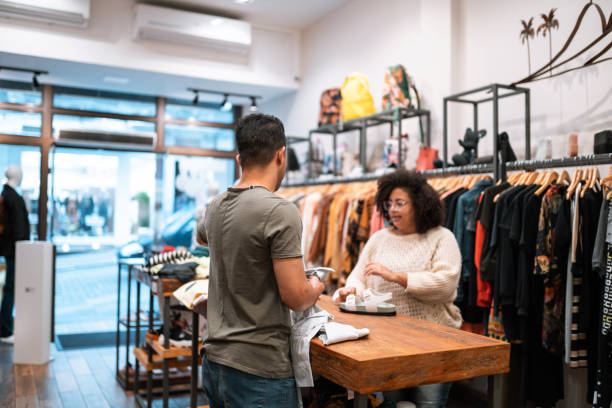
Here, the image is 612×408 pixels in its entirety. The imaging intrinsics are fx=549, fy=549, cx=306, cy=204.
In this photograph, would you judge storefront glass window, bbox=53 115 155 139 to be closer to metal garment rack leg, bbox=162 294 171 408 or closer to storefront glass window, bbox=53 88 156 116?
storefront glass window, bbox=53 88 156 116

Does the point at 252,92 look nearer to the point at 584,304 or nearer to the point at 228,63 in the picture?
the point at 228,63

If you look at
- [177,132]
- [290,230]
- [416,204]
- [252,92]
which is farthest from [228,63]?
[290,230]

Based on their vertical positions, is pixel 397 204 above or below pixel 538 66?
below

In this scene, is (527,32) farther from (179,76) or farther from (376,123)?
(179,76)

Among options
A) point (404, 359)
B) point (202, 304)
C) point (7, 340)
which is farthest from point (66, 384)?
point (404, 359)

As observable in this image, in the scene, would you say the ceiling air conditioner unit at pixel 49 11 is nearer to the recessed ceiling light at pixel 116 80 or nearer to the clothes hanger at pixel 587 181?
the recessed ceiling light at pixel 116 80

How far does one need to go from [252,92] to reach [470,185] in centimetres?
385

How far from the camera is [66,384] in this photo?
13.8 feet

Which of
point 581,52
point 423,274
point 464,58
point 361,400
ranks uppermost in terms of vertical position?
point 464,58

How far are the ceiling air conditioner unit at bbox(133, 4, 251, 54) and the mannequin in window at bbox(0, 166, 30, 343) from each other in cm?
205

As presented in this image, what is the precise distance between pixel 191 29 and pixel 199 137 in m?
2.03

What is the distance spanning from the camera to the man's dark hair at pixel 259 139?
5.39 ft

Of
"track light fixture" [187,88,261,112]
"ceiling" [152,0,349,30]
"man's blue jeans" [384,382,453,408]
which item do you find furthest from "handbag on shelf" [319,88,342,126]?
"man's blue jeans" [384,382,453,408]

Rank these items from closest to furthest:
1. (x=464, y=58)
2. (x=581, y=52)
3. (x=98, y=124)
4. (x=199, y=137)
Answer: (x=581, y=52), (x=464, y=58), (x=98, y=124), (x=199, y=137)
